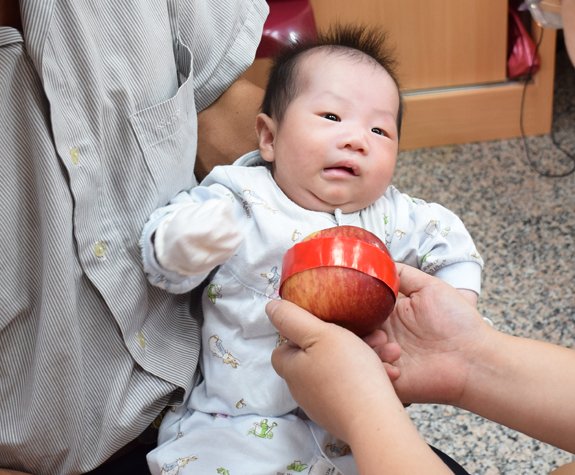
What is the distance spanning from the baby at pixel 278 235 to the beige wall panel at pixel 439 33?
3.52 feet

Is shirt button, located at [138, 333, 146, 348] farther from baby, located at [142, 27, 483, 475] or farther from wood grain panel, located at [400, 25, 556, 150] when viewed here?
wood grain panel, located at [400, 25, 556, 150]

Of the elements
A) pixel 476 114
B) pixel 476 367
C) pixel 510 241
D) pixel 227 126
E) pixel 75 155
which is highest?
pixel 75 155

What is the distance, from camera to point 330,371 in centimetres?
72

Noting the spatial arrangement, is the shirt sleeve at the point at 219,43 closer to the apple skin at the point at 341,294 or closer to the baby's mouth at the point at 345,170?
the baby's mouth at the point at 345,170

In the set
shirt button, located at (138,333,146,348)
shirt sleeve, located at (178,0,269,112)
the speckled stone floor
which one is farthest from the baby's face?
the speckled stone floor

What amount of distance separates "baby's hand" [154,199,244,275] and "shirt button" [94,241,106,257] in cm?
7

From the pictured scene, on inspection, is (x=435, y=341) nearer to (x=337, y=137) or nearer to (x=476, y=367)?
(x=476, y=367)

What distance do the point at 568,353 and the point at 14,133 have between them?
31.2 inches

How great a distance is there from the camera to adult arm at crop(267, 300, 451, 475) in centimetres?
66

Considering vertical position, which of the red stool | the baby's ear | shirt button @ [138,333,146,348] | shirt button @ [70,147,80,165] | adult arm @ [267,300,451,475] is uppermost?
shirt button @ [70,147,80,165]

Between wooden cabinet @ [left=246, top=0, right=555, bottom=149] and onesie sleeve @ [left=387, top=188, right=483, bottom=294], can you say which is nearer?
onesie sleeve @ [left=387, top=188, right=483, bottom=294]

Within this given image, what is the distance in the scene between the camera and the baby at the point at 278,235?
866mm

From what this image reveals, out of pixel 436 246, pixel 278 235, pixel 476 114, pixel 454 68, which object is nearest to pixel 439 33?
pixel 454 68

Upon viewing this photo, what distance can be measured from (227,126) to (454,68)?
1.39 meters
